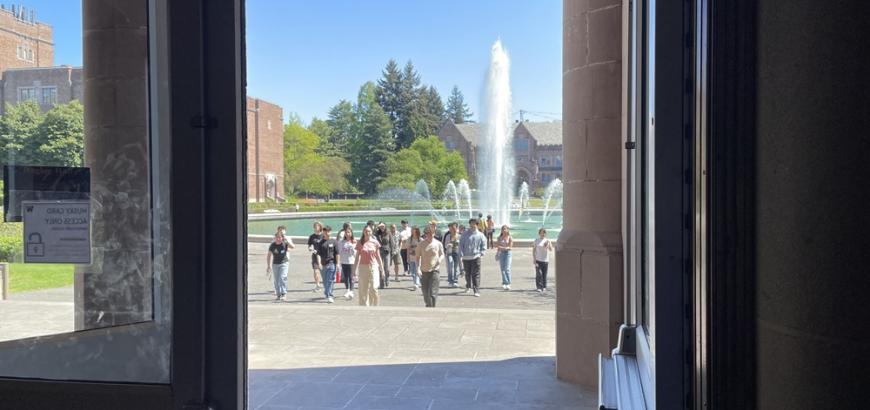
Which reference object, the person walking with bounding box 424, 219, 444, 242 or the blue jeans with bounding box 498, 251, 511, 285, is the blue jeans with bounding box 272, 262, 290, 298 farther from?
the blue jeans with bounding box 498, 251, 511, 285

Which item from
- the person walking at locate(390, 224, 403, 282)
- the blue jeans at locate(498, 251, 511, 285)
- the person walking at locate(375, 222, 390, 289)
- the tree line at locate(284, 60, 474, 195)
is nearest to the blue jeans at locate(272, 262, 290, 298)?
the person walking at locate(375, 222, 390, 289)

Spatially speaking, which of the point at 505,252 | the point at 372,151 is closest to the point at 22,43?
the point at 505,252

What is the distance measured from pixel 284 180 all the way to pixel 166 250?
2552 inches

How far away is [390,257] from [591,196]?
11.2 metres

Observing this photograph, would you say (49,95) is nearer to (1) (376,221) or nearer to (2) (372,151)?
(1) (376,221)

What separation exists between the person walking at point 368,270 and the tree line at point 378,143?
48.4 metres

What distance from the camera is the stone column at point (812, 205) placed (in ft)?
3.56

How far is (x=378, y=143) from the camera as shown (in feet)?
222

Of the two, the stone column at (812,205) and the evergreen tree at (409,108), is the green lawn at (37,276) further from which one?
the evergreen tree at (409,108)

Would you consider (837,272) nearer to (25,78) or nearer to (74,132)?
(74,132)

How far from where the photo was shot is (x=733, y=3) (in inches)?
48.1

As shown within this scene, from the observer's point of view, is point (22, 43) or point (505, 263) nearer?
point (22, 43)

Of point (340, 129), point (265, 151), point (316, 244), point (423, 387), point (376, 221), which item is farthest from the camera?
point (340, 129)

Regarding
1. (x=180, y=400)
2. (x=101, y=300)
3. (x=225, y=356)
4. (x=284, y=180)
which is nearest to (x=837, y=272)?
(x=225, y=356)
